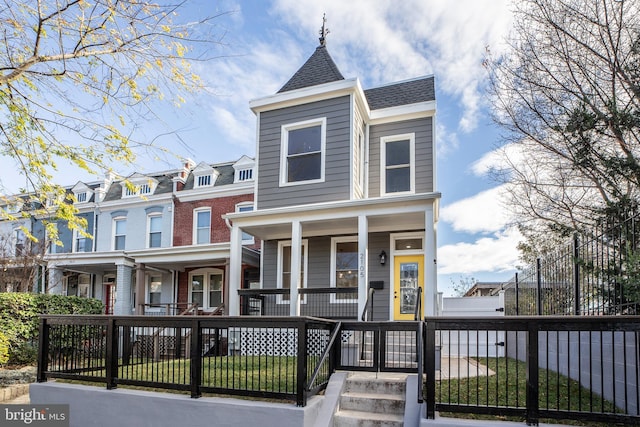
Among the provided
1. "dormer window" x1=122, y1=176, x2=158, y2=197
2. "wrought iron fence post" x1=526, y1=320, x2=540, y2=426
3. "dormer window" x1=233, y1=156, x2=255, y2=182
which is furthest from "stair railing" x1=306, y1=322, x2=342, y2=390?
"dormer window" x1=122, y1=176, x2=158, y2=197

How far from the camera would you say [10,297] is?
34.5 ft

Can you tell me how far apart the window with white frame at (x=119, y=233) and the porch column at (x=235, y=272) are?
9.43 metres

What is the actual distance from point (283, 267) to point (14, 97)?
273 inches

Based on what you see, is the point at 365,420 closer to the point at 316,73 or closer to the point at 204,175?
the point at 316,73

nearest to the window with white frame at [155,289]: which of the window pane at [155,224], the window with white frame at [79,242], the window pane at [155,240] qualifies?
the window pane at [155,240]

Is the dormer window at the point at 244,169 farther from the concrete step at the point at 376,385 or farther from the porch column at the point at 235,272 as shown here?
the concrete step at the point at 376,385

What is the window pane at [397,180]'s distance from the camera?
444 inches

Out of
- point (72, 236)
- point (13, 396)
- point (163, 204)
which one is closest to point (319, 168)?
point (13, 396)

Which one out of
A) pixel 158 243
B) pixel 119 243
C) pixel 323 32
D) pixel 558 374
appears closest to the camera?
pixel 558 374

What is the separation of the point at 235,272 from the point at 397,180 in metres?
4.64

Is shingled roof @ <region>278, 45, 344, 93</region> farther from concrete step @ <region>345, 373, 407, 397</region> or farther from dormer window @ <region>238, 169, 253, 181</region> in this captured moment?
concrete step @ <region>345, 373, 407, 397</region>

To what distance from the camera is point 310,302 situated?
1100 centimetres

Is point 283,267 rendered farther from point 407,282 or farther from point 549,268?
point 549,268

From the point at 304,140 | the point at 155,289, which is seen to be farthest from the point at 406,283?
the point at 155,289
